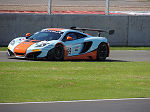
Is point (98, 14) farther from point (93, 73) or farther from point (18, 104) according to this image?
point (18, 104)

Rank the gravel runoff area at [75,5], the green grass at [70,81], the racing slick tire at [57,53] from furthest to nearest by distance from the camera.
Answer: the gravel runoff area at [75,5], the racing slick tire at [57,53], the green grass at [70,81]

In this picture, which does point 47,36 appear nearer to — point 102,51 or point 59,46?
point 59,46

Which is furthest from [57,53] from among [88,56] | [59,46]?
[88,56]

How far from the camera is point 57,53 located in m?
14.8

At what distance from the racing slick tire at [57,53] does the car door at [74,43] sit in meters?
0.30

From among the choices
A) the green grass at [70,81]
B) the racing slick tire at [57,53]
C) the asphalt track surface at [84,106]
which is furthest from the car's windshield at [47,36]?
the asphalt track surface at [84,106]

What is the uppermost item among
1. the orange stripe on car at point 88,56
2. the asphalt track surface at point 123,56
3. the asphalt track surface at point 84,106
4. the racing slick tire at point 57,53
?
the asphalt track surface at point 84,106

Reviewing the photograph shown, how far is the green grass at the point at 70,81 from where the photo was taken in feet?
27.4

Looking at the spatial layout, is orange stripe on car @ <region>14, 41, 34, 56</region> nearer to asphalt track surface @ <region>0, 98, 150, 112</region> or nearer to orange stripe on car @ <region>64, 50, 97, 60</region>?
orange stripe on car @ <region>64, 50, 97, 60</region>

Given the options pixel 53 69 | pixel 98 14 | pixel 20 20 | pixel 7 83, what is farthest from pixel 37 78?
pixel 98 14

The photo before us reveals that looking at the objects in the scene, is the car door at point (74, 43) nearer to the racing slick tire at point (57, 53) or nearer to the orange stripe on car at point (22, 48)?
the racing slick tire at point (57, 53)

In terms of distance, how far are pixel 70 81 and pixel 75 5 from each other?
38.2ft

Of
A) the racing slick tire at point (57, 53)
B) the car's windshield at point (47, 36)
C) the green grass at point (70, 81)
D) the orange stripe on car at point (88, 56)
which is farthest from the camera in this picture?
the orange stripe on car at point (88, 56)

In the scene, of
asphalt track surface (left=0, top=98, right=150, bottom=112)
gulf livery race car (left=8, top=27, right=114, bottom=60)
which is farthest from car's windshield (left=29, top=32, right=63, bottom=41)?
asphalt track surface (left=0, top=98, right=150, bottom=112)
